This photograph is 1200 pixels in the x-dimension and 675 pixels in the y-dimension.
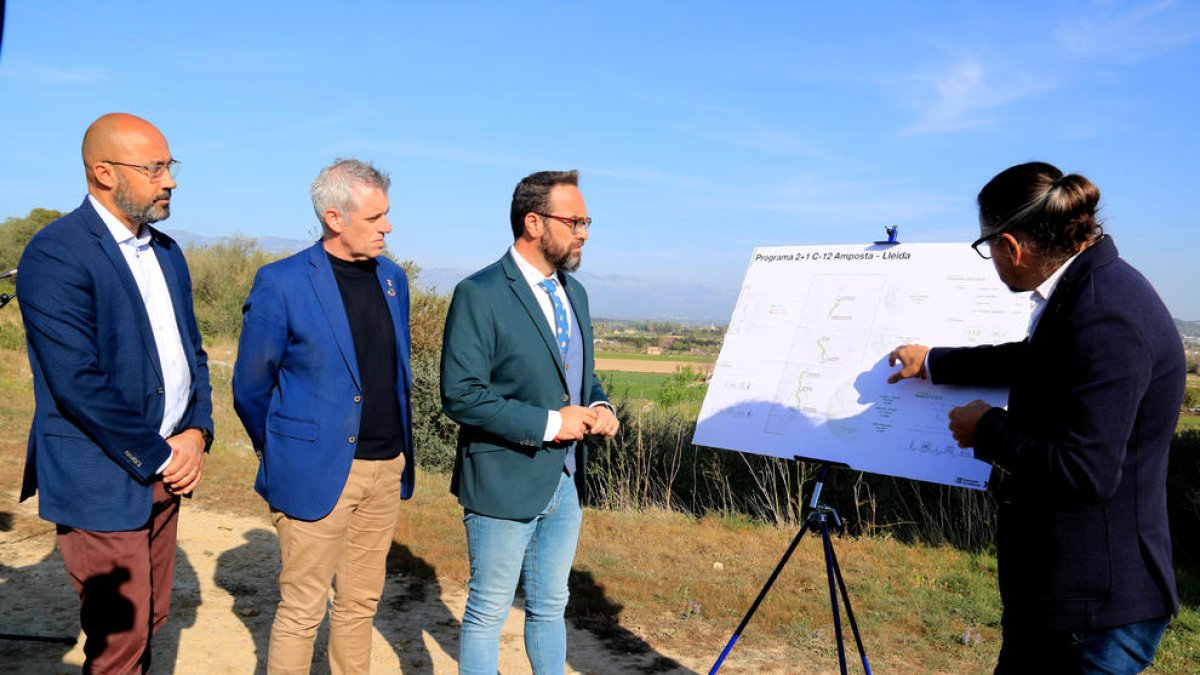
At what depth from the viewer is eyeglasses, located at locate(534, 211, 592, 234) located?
11.1 feet

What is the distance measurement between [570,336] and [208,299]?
33.1 metres

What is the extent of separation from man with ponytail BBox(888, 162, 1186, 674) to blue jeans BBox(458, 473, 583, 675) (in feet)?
5.55

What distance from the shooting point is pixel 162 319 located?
3205 millimetres

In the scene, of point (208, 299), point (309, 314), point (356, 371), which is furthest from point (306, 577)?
point (208, 299)

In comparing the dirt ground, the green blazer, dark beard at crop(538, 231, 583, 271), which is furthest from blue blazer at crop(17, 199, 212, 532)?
the dirt ground

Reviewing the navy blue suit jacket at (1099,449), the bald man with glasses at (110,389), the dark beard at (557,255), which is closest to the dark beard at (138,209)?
the bald man with glasses at (110,389)

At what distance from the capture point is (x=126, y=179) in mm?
3031

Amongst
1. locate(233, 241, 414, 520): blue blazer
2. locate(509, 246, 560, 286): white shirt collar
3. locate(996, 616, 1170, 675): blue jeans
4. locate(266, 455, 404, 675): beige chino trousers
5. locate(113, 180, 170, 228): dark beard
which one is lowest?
locate(266, 455, 404, 675): beige chino trousers

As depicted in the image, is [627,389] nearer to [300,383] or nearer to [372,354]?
[372,354]

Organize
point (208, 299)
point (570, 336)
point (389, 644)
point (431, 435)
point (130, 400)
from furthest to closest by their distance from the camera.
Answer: point (208, 299) → point (431, 435) → point (389, 644) → point (570, 336) → point (130, 400)

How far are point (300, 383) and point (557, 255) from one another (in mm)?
1136

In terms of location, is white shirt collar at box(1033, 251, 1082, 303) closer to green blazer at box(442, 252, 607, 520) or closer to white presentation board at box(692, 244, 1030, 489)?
white presentation board at box(692, 244, 1030, 489)

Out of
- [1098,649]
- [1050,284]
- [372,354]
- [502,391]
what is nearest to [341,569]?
[372,354]

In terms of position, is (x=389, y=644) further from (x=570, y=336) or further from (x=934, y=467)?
(x=934, y=467)
